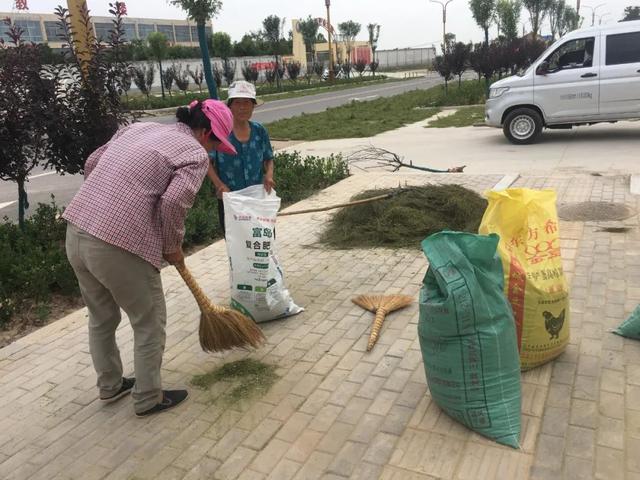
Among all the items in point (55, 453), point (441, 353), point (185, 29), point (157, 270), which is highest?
point (185, 29)

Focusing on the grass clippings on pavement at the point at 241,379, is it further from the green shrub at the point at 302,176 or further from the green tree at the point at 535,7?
the green tree at the point at 535,7

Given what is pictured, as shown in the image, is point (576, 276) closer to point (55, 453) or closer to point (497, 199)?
point (497, 199)

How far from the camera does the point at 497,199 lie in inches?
123

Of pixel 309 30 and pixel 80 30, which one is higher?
pixel 309 30

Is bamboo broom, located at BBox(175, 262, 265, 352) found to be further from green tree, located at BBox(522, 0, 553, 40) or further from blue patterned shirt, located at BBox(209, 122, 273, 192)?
green tree, located at BBox(522, 0, 553, 40)

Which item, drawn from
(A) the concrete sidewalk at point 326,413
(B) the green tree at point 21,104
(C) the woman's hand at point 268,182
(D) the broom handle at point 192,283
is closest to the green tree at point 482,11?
(B) the green tree at point 21,104

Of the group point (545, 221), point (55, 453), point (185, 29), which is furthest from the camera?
point (185, 29)

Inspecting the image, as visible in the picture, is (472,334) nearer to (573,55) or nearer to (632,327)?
(632,327)

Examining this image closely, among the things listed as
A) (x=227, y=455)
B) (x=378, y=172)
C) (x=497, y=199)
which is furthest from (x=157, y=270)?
(x=378, y=172)

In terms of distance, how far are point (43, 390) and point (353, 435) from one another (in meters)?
1.88

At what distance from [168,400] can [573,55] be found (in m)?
10.2

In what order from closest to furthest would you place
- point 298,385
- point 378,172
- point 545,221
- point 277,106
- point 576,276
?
point 545,221
point 298,385
point 576,276
point 378,172
point 277,106

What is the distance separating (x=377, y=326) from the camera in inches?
150

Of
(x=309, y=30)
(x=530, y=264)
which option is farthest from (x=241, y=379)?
(x=309, y=30)
